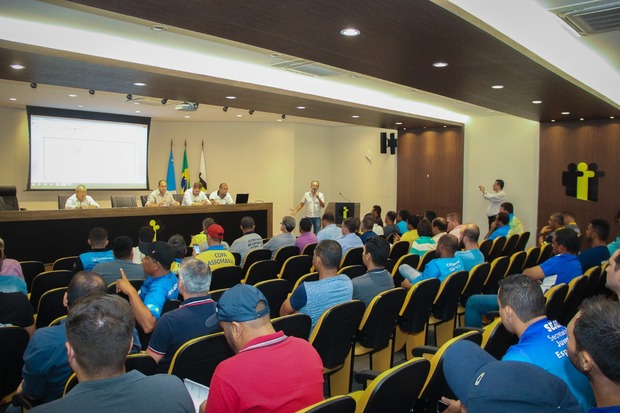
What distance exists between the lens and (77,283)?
285 cm

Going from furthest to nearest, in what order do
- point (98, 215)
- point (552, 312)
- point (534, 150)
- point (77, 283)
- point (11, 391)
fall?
point (534, 150), point (98, 215), point (552, 312), point (11, 391), point (77, 283)

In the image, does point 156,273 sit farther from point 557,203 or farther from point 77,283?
point 557,203

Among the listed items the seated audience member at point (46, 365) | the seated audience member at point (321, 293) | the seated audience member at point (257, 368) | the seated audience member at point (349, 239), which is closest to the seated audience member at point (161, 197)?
the seated audience member at point (349, 239)

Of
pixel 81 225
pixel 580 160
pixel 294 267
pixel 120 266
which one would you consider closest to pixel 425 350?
pixel 294 267

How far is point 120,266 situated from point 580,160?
968 cm

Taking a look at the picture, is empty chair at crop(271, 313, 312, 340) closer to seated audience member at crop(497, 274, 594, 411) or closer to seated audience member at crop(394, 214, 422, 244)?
seated audience member at crop(497, 274, 594, 411)

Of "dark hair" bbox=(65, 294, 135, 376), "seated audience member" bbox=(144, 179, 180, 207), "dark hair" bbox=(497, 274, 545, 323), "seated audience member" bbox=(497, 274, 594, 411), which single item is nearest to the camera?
"dark hair" bbox=(65, 294, 135, 376)

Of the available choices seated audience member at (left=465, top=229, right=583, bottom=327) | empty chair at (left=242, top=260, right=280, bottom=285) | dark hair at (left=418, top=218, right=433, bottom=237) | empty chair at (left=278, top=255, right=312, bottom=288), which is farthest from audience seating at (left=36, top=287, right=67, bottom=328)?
dark hair at (left=418, top=218, right=433, bottom=237)

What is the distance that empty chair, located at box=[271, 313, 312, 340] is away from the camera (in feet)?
9.86

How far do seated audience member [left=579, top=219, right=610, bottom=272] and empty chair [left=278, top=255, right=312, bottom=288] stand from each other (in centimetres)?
320

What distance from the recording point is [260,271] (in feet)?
17.3

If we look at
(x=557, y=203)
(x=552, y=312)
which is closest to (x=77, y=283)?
(x=552, y=312)

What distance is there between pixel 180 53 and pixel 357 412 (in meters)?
6.10

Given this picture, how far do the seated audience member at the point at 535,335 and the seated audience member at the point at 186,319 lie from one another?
1637mm
